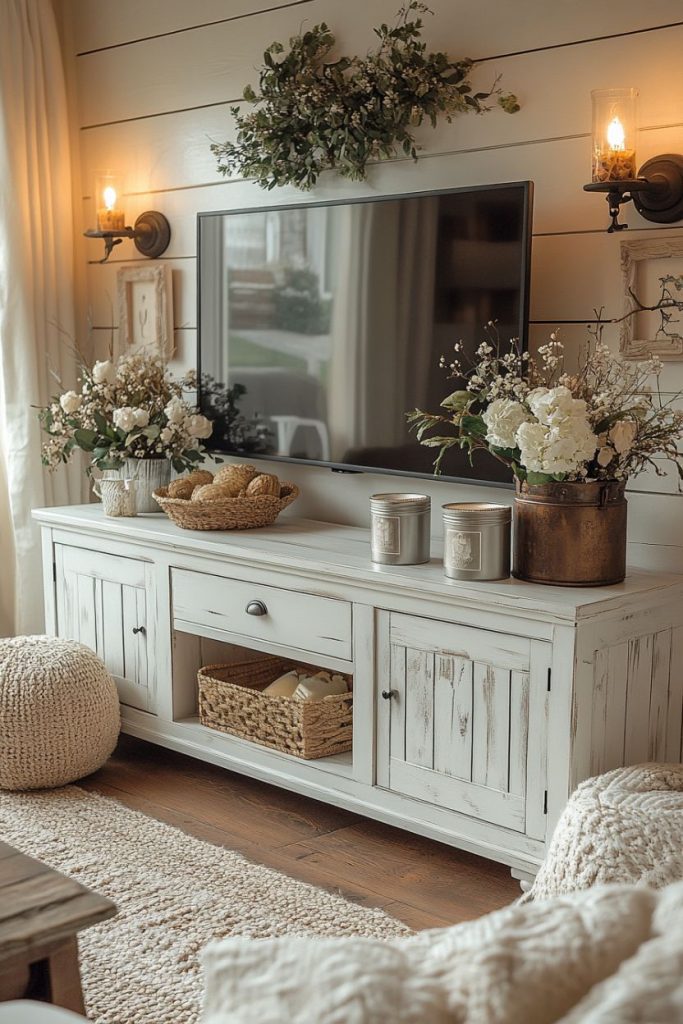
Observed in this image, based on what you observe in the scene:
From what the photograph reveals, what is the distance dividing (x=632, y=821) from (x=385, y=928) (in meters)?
0.65

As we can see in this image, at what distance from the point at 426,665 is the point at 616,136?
49.5 inches

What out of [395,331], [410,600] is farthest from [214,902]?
[395,331]

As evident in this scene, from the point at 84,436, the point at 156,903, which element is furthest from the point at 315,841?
the point at 84,436

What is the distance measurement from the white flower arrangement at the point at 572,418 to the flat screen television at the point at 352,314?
0.17 meters

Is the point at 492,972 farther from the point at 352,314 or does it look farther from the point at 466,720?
the point at 352,314

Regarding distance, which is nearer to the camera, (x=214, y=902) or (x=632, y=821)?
(x=632, y=821)

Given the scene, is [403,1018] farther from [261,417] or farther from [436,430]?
[261,417]

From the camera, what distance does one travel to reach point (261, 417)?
3.55 metres

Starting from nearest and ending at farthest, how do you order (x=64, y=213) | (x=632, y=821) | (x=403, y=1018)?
(x=403, y=1018) < (x=632, y=821) < (x=64, y=213)

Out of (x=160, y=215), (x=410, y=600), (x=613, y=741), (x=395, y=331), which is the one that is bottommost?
(x=613, y=741)

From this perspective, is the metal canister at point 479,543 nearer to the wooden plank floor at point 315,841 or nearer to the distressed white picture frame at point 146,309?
the wooden plank floor at point 315,841

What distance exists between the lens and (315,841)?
2.87 metres

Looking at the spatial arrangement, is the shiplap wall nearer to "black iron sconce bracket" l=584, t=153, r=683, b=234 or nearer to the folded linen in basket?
"black iron sconce bracket" l=584, t=153, r=683, b=234

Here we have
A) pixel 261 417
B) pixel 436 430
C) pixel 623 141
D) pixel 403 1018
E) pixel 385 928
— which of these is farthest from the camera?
pixel 261 417
